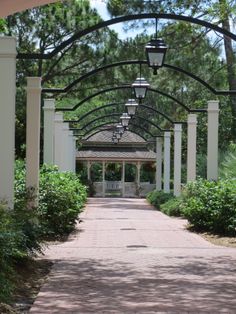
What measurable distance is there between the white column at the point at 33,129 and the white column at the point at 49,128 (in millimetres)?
6483

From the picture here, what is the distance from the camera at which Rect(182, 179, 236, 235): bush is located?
15305mm

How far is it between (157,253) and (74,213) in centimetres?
397

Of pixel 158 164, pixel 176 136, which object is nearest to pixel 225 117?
pixel 158 164

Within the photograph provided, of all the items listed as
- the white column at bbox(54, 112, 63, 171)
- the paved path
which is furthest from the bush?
the white column at bbox(54, 112, 63, 171)

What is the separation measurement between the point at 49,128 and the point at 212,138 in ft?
15.8

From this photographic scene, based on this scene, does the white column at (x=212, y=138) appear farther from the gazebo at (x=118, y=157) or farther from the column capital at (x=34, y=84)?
the gazebo at (x=118, y=157)

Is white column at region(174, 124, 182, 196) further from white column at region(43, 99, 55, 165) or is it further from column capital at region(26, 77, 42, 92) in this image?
column capital at region(26, 77, 42, 92)

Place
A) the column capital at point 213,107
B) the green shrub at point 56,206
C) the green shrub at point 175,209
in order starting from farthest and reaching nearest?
the green shrub at point 175,209 → the column capital at point 213,107 → the green shrub at point 56,206

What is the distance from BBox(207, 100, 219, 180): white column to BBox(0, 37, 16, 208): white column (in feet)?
31.3

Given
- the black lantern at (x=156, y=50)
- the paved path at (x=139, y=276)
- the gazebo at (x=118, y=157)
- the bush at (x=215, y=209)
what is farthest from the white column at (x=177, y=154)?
the gazebo at (x=118, y=157)

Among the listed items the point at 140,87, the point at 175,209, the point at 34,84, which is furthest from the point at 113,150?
the point at 34,84

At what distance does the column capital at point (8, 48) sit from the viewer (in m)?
10.5

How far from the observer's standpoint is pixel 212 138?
1936 cm

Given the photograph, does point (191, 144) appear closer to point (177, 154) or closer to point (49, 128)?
point (177, 154)
